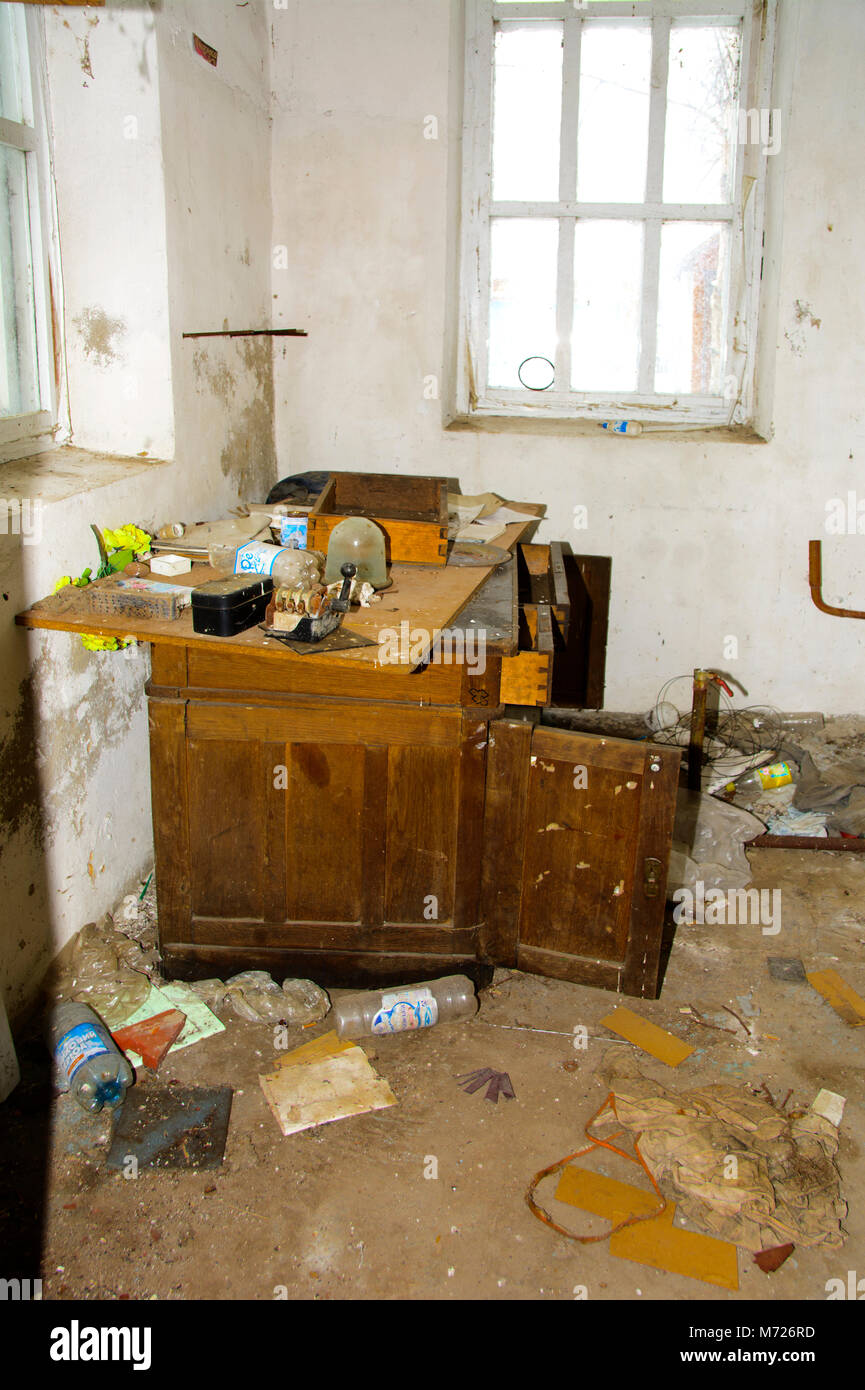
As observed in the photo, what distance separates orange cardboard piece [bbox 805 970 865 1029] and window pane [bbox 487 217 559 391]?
7.99 feet

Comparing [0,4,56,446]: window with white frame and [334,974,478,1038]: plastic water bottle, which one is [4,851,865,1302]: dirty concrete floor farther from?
[0,4,56,446]: window with white frame

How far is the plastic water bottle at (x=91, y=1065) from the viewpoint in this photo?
2.16 metres

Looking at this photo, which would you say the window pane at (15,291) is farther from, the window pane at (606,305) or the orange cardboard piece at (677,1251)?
the orange cardboard piece at (677,1251)

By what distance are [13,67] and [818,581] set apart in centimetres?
302

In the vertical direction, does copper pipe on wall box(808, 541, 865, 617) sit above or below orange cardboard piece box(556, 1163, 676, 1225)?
above

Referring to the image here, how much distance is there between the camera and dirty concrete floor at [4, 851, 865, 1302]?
6.03 ft

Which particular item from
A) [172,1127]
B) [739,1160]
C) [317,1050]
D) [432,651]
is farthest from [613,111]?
[172,1127]

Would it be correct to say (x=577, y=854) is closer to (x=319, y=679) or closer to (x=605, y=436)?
(x=319, y=679)

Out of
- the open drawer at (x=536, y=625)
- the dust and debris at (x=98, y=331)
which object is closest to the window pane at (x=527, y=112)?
the open drawer at (x=536, y=625)

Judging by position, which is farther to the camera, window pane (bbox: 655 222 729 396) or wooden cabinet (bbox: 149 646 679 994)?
window pane (bbox: 655 222 729 396)

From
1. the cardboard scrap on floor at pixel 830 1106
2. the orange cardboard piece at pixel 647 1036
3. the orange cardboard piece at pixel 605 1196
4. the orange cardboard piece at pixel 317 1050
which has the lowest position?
the orange cardboard piece at pixel 605 1196

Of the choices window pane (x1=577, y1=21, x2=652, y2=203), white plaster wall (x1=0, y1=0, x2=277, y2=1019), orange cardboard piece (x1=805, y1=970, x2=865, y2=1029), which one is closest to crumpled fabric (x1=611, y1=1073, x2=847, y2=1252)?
orange cardboard piece (x1=805, y1=970, x2=865, y2=1029)

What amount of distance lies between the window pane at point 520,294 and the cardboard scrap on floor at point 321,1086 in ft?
8.80

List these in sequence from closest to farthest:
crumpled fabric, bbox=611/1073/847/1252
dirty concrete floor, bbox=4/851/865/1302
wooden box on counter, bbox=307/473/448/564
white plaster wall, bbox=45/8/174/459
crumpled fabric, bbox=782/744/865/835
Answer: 1. dirty concrete floor, bbox=4/851/865/1302
2. crumpled fabric, bbox=611/1073/847/1252
3. white plaster wall, bbox=45/8/174/459
4. wooden box on counter, bbox=307/473/448/564
5. crumpled fabric, bbox=782/744/865/835
